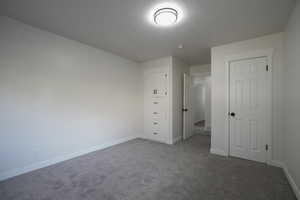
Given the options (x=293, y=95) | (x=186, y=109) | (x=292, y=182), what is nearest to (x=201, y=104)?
(x=186, y=109)

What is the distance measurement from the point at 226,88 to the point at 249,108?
60cm

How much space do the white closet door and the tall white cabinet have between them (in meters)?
1.49

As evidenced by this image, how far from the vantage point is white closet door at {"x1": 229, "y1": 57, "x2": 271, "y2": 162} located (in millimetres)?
2691

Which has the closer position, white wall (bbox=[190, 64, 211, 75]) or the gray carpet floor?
the gray carpet floor

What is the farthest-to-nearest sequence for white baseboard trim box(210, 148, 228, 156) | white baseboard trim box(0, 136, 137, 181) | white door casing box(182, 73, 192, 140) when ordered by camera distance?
white door casing box(182, 73, 192, 140) < white baseboard trim box(210, 148, 228, 156) < white baseboard trim box(0, 136, 137, 181)

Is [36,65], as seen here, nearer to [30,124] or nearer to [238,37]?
[30,124]

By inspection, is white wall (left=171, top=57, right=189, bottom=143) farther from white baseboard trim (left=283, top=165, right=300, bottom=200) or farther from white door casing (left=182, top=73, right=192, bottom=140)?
white baseboard trim (left=283, top=165, right=300, bottom=200)

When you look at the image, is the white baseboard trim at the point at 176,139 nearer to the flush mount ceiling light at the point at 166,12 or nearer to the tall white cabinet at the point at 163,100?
the tall white cabinet at the point at 163,100

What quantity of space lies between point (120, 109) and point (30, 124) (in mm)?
2040

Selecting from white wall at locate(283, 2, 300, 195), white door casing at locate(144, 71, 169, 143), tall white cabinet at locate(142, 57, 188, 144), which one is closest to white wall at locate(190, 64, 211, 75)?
tall white cabinet at locate(142, 57, 188, 144)

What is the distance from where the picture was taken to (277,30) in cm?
247

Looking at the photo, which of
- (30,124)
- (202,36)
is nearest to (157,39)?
(202,36)

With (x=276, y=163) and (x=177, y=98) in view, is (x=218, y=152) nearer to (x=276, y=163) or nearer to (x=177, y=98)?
(x=276, y=163)

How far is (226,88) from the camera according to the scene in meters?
3.04
